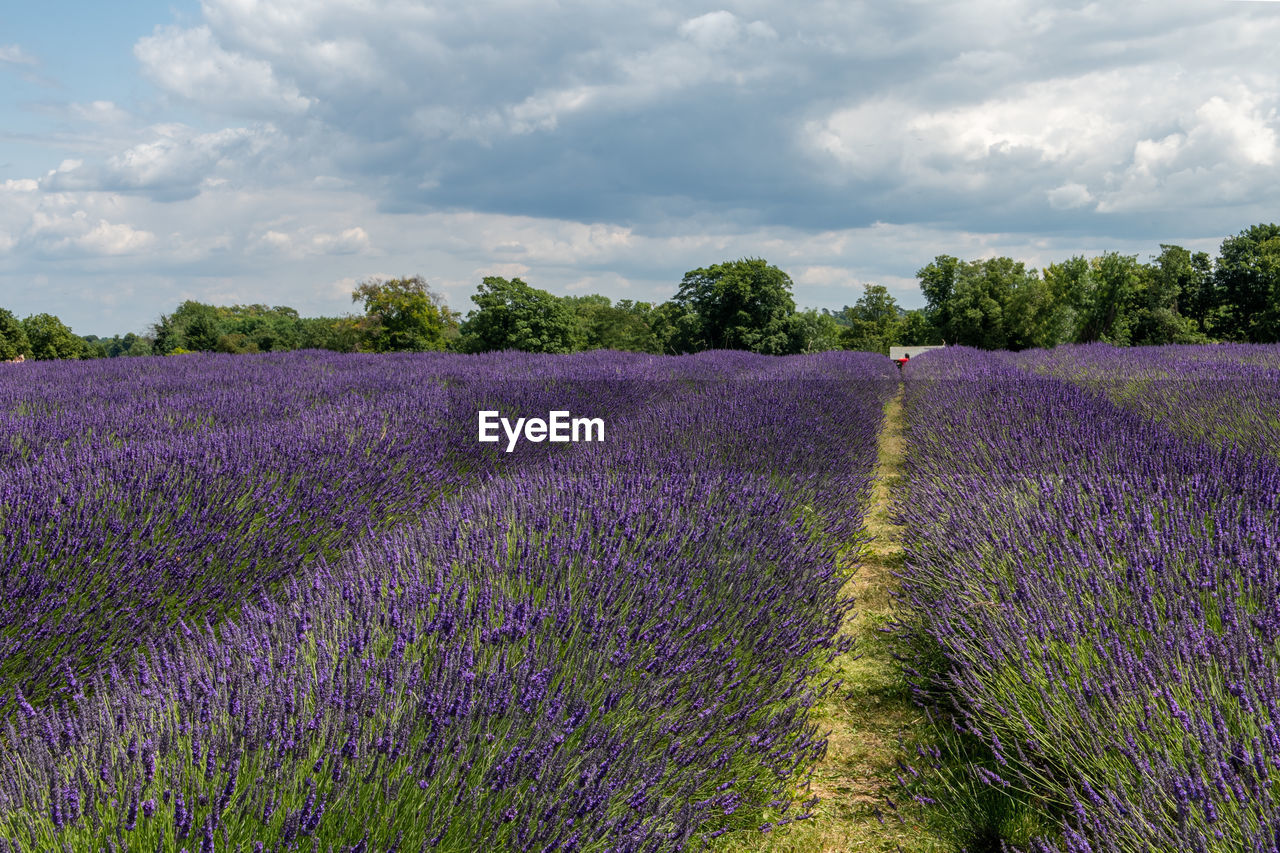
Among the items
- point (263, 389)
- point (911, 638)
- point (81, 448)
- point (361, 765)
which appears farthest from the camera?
point (263, 389)

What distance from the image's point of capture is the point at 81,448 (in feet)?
11.4

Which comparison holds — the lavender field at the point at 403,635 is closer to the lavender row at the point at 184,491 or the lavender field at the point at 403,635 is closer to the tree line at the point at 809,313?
the lavender row at the point at 184,491

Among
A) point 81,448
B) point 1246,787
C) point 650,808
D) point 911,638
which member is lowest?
point 911,638

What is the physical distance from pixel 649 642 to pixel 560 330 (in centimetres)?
2681

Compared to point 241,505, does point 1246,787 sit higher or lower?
lower

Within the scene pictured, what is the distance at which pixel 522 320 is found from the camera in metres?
27.5

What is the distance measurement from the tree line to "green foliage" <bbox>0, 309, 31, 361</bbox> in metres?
0.05

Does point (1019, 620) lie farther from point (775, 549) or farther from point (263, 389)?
point (263, 389)

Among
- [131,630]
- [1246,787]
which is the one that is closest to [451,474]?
[131,630]

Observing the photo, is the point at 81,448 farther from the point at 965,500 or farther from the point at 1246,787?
the point at 1246,787

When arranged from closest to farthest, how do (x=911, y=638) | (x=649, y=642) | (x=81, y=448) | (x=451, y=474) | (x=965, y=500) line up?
1. (x=649, y=642)
2. (x=911, y=638)
3. (x=965, y=500)
4. (x=81, y=448)
5. (x=451, y=474)

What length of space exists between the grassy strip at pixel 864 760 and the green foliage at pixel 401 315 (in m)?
28.9

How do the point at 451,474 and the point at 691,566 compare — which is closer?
the point at 691,566

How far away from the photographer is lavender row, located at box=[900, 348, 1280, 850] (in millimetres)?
1392
